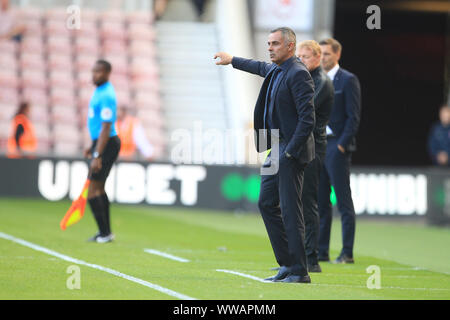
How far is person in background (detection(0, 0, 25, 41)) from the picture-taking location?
80.2ft

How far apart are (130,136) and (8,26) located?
6.22m

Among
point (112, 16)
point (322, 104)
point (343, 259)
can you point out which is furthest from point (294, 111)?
point (112, 16)

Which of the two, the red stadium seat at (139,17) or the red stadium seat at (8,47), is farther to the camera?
Answer: the red stadium seat at (139,17)

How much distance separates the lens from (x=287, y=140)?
8289 mm

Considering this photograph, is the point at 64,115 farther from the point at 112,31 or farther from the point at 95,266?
the point at 95,266

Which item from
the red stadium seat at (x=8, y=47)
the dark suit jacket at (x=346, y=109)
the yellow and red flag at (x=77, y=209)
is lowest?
the yellow and red flag at (x=77, y=209)

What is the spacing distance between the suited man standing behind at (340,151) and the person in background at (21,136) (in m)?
9.58

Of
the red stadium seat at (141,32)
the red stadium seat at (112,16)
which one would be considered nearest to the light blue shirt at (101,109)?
the red stadium seat at (141,32)

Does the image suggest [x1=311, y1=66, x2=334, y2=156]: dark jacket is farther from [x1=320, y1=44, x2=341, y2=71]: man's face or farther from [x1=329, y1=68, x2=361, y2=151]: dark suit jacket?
[x1=320, y1=44, x2=341, y2=71]: man's face

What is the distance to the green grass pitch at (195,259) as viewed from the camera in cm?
780

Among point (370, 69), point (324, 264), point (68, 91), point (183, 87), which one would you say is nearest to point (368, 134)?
point (370, 69)

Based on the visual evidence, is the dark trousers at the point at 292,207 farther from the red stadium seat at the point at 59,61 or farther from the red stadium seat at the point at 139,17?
the red stadium seat at the point at 139,17

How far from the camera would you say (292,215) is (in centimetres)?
823

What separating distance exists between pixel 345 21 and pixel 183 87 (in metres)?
5.40
